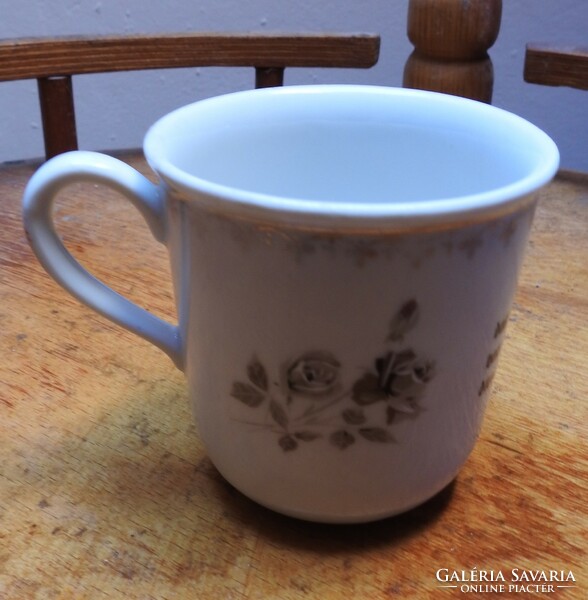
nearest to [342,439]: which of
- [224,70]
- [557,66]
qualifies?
[557,66]

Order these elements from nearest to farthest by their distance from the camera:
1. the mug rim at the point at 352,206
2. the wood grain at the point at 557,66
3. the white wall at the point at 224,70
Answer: the mug rim at the point at 352,206 → the wood grain at the point at 557,66 → the white wall at the point at 224,70

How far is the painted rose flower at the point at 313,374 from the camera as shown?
24cm

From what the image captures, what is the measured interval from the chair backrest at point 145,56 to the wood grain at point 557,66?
0.13 m

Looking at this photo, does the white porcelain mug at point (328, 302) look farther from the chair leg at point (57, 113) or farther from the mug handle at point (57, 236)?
the chair leg at point (57, 113)

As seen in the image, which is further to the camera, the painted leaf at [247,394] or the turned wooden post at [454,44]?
the turned wooden post at [454,44]

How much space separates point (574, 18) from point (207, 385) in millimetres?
849

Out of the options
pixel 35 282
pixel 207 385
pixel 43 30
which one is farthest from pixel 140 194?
pixel 43 30

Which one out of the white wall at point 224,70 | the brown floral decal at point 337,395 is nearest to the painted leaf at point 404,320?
the brown floral decal at point 337,395

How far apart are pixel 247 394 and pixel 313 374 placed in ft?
0.09

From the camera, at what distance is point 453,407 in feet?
0.85

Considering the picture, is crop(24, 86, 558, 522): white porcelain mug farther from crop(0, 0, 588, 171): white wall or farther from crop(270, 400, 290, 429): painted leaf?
crop(0, 0, 588, 171): white wall

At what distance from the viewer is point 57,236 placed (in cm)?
28

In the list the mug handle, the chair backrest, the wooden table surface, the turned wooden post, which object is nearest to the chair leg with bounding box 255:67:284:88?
the chair backrest

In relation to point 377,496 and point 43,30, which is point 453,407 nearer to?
point 377,496
